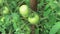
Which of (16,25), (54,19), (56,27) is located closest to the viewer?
(56,27)

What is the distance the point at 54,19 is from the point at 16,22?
26cm

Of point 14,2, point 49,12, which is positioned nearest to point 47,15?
point 49,12

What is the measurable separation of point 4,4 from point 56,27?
19.6 inches

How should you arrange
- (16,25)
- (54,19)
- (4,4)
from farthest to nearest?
1. (4,4)
2. (16,25)
3. (54,19)

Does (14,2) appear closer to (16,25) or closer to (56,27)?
(16,25)

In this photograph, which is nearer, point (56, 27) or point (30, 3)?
point (56, 27)

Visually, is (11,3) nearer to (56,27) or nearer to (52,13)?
(52,13)

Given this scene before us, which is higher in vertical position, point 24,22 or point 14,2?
point 14,2

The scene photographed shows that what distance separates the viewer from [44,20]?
1.17 meters

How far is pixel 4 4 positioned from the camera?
48.1 inches

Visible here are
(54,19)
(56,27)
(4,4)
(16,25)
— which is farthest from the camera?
(4,4)

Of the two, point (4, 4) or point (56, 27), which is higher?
point (4, 4)

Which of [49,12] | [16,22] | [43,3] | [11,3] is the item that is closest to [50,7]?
[49,12]

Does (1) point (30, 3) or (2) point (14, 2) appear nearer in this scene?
(1) point (30, 3)
